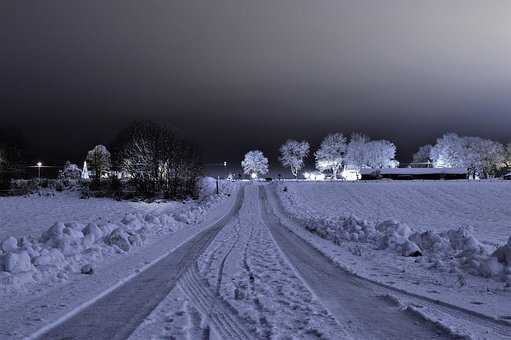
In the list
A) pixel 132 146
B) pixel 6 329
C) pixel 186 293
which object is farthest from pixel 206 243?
pixel 132 146

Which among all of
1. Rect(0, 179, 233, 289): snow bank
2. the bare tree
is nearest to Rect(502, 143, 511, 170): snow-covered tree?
the bare tree

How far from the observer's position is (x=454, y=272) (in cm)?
1015

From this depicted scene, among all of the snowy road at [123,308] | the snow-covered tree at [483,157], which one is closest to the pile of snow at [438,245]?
the snowy road at [123,308]

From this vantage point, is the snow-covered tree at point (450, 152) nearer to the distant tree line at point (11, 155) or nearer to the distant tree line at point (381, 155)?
the distant tree line at point (381, 155)

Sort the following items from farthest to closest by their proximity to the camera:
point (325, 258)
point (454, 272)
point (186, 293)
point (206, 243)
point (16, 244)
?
point (206, 243) → point (16, 244) → point (325, 258) → point (454, 272) → point (186, 293)

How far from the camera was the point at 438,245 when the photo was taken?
1330cm

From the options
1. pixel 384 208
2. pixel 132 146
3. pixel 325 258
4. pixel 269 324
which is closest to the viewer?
pixel 269 324

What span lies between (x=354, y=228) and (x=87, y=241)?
1164cm

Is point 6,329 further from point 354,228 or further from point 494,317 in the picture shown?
point 354,228

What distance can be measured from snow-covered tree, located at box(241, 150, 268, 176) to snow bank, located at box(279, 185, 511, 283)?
438 ft

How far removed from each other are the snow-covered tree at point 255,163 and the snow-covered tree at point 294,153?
13825 mm

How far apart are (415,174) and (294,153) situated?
A: 1687 inches

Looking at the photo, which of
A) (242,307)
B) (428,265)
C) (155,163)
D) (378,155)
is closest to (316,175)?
(378,155)

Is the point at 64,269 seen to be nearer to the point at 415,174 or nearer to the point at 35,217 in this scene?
the point at 35,217
